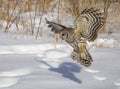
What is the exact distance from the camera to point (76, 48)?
2.29 m

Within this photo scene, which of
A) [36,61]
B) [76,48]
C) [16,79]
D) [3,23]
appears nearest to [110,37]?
[3,23]

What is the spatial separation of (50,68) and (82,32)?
1.09m

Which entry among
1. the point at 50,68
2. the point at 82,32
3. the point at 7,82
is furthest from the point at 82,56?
the point at 50,68

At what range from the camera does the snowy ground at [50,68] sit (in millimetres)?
2879

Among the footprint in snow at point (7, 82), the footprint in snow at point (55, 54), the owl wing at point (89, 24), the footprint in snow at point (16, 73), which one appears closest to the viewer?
the owl wing at point (89, 24)

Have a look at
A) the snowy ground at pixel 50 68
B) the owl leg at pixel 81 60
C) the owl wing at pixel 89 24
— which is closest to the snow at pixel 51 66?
the snowy ground at pixel 50 68

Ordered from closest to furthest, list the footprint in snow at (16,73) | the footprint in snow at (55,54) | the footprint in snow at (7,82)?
1. the footprint in snow at (7,82)
2. the footprint in snow at (16,73)
3. the footprint in snow at (55,54)

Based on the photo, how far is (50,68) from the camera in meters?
3.28

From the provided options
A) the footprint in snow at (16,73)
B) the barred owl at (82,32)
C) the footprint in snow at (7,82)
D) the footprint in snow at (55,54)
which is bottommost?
the footprint in snow at (7,82)

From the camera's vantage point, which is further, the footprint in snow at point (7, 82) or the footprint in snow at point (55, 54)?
the footprint in snow at point (55, 54)

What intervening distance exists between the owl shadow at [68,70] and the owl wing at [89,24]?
0.76 meters

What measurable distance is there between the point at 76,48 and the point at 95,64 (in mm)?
1237

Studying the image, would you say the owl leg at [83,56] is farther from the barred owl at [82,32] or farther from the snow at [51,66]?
the snow at [51,66]

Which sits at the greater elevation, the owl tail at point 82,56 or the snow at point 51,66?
the owl tail at point 82,56
